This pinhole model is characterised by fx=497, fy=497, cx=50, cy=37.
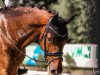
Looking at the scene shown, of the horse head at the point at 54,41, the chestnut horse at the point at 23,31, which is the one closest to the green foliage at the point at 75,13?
the chestnut horse at the point at 23,31

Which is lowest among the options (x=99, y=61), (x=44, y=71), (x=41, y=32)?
(x=44, y=71)

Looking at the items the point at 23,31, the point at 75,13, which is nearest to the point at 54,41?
the point at 23,31

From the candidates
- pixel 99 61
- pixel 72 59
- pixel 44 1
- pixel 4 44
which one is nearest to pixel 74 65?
pixel 72 59

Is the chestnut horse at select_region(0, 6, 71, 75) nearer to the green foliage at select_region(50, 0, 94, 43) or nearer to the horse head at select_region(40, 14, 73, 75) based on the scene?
the horse head at select_region(40, 14, 73, 75)

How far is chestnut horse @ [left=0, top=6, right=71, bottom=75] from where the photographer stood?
8031mm

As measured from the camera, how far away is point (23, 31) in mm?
8312

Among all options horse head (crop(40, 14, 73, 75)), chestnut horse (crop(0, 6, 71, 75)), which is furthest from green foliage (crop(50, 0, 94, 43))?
horse head (crop(40, 14, 73, 75))

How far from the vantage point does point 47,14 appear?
8242 millimetres

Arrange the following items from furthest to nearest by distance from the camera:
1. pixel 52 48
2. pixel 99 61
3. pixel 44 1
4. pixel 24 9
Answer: pixel 44 1 → pixel 99 61 → pixel 24 9 → pixel 52 48

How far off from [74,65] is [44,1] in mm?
15587

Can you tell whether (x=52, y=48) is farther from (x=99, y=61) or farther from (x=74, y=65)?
(x=74, y=65)

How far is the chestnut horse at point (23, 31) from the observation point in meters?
8.03

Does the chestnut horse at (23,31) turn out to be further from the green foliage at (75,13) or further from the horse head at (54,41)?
the green foliage at (75,13)

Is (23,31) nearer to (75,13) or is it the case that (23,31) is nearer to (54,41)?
(54,41)
